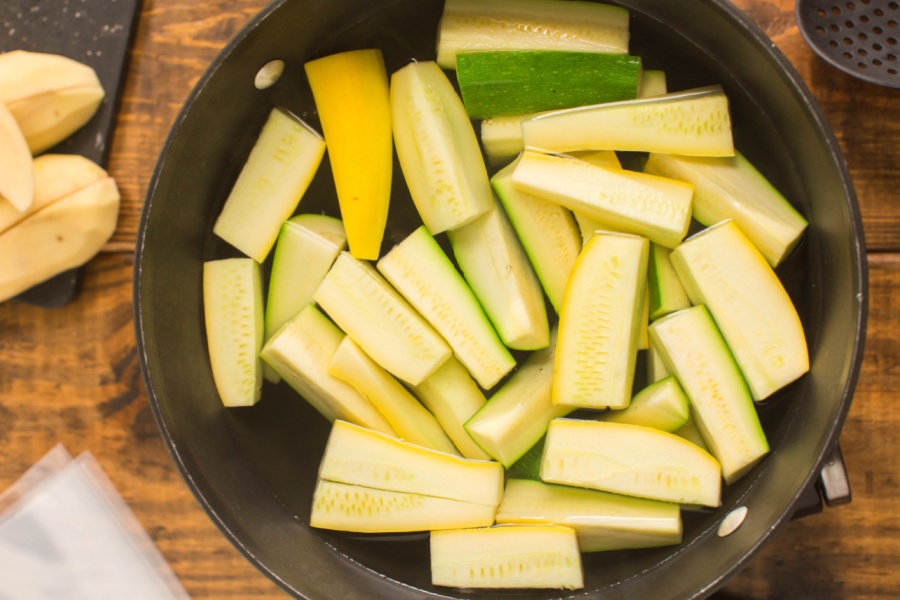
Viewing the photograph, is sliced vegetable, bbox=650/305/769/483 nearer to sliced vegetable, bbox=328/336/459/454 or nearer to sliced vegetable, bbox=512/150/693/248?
sliced vegetable, bbox=512/150/693/248

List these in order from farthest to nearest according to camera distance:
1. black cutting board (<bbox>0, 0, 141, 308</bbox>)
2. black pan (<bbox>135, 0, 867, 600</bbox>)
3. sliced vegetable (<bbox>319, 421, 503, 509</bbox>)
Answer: black cutting board (<bbox>0, 0, 141, 308</bbox>) < sliced vegetable (<bbox>319, 421, 503, 509</bbox>) < black pan (<bbox>135, 0, 867, 600</bbox>)

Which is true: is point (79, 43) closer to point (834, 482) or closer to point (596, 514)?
point (596, 514)

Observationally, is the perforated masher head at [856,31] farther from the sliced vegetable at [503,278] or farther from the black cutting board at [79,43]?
the black cutting board at [79,43]

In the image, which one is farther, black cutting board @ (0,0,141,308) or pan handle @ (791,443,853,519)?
black cutting board @ (0,0,141,308)

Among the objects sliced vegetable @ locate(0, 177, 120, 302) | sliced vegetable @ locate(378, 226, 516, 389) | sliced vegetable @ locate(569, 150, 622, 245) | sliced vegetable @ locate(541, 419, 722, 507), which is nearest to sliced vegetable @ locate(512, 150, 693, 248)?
sliced vegetable @ locate(569, 150, 622, 245)

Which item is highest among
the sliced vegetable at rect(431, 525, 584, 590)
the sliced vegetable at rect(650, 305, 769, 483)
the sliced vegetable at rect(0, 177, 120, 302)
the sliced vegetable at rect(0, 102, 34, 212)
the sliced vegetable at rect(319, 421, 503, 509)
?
the sliced vegetable at rect(0, 102, 34, 212)
